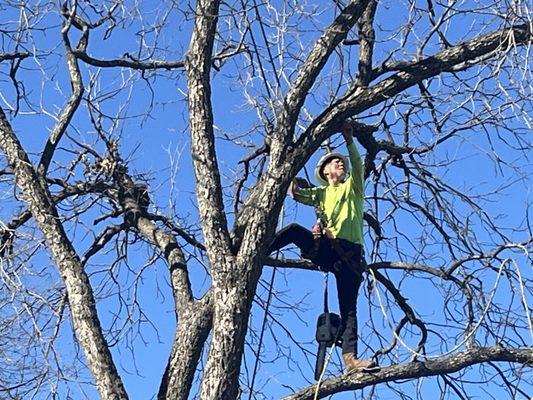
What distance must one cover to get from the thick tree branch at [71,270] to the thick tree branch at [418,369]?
3.50ft

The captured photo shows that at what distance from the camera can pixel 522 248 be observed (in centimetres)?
639

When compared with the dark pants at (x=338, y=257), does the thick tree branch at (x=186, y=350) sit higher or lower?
lower

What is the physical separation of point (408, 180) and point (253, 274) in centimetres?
222

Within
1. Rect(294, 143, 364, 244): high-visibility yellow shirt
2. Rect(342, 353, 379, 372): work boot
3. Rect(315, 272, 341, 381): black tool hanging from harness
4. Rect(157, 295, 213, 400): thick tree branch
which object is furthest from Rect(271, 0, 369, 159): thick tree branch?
Result: Rect(342, 353, 379, 372): work boot

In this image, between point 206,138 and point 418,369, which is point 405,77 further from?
point 418,369

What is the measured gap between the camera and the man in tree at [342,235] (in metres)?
6.91

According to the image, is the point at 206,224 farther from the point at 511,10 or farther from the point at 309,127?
the point at 511,10

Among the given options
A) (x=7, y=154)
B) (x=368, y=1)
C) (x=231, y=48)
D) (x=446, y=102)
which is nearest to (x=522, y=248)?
(x=446, y=102)

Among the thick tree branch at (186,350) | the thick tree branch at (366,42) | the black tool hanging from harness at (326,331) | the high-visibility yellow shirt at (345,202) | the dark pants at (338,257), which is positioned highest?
the thick tree branch at (366,42)

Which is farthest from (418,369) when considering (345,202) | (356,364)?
(345,202)

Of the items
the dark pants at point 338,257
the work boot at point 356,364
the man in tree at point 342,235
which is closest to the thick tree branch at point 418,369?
the work boot at point 356,364

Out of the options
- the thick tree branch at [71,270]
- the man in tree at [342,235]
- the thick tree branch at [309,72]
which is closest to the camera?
the thick tree branch at [71,270]

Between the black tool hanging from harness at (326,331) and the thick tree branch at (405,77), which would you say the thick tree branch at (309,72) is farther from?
the black tool hanging from harness at (326,331)

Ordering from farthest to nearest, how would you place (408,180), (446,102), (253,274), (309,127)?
(408,180) < (446,102) < (309,127) < (253,274)
